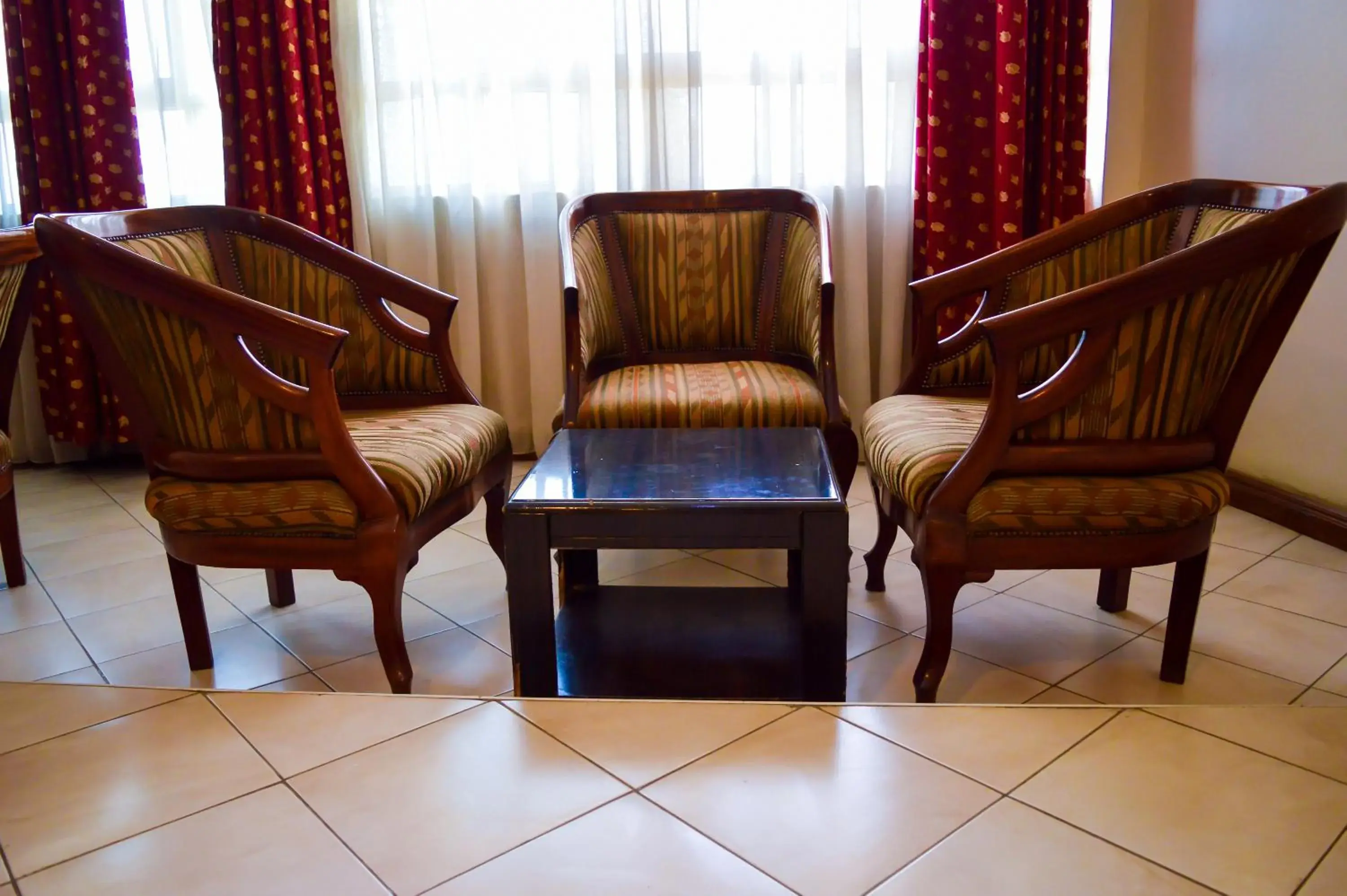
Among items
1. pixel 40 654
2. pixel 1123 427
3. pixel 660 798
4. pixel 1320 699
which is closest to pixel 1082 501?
pixel 1123 427

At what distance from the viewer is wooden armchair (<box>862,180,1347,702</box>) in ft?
5.08

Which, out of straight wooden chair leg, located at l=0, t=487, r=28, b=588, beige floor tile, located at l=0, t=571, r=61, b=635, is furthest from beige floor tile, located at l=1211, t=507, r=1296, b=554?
straight wooden chair leg, located at l=0, t=487, r=28, b=588

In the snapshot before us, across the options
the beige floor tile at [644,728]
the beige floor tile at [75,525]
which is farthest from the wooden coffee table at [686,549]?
the beige floor tile at [75,525]

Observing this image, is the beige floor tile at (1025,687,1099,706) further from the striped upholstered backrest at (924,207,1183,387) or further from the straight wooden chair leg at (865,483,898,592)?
the striped upholstered backrest at (924,207,1183,387)

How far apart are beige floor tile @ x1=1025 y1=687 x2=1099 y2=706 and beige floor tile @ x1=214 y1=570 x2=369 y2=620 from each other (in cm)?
140

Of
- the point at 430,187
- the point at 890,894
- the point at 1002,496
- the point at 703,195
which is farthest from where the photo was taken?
the point at 430,187

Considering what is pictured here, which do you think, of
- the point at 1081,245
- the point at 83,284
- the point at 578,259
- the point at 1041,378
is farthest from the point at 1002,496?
the point at 83,284

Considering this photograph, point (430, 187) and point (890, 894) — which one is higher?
point (430, 187)

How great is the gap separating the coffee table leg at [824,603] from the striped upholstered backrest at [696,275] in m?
1.25

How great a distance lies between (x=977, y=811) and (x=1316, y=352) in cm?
192

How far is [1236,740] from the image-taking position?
1430 mm

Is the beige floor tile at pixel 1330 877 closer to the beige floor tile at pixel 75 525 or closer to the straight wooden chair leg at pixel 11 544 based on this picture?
the straight wooden chair leg at pixel 11 544

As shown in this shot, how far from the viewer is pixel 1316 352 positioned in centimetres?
254

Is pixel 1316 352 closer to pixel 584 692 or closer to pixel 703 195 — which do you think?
pixel 703 195
